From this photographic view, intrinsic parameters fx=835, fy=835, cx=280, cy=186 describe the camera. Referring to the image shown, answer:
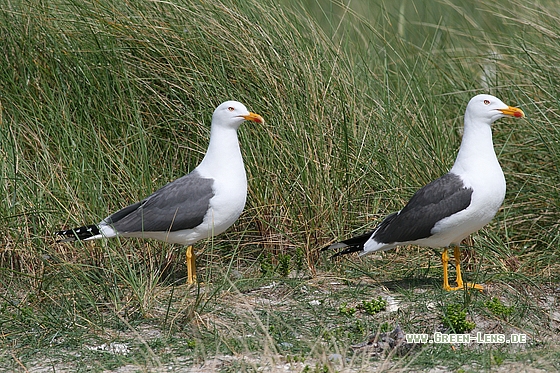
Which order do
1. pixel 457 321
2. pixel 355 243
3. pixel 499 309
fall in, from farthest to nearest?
pixel 355 243
pixel 499 309
pixel 457 321

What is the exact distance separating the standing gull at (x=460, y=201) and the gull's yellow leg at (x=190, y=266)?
0.90 m

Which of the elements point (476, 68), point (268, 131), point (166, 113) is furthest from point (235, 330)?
point (476, 68)

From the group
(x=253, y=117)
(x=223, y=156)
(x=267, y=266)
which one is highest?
(x=253, y=117)

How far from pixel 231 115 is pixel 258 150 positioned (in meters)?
0.61

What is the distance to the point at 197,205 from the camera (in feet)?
16.6

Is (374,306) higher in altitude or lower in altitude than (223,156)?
lower

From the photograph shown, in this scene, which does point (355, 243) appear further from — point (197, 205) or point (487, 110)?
point (487, 110)

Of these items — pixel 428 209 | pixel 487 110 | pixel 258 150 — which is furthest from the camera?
pixel 258 150

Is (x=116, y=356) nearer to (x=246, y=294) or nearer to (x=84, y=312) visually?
(x=84, y=312)

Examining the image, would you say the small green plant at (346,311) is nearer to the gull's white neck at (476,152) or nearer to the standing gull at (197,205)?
the standing gull at (197,205)

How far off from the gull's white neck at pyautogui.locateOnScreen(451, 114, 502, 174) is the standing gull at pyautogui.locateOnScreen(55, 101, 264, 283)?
1279 mm

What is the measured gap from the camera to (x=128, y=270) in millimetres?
4922

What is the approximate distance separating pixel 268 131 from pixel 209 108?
47 cm

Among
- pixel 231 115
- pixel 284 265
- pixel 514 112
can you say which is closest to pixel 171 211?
pixel 231 115
